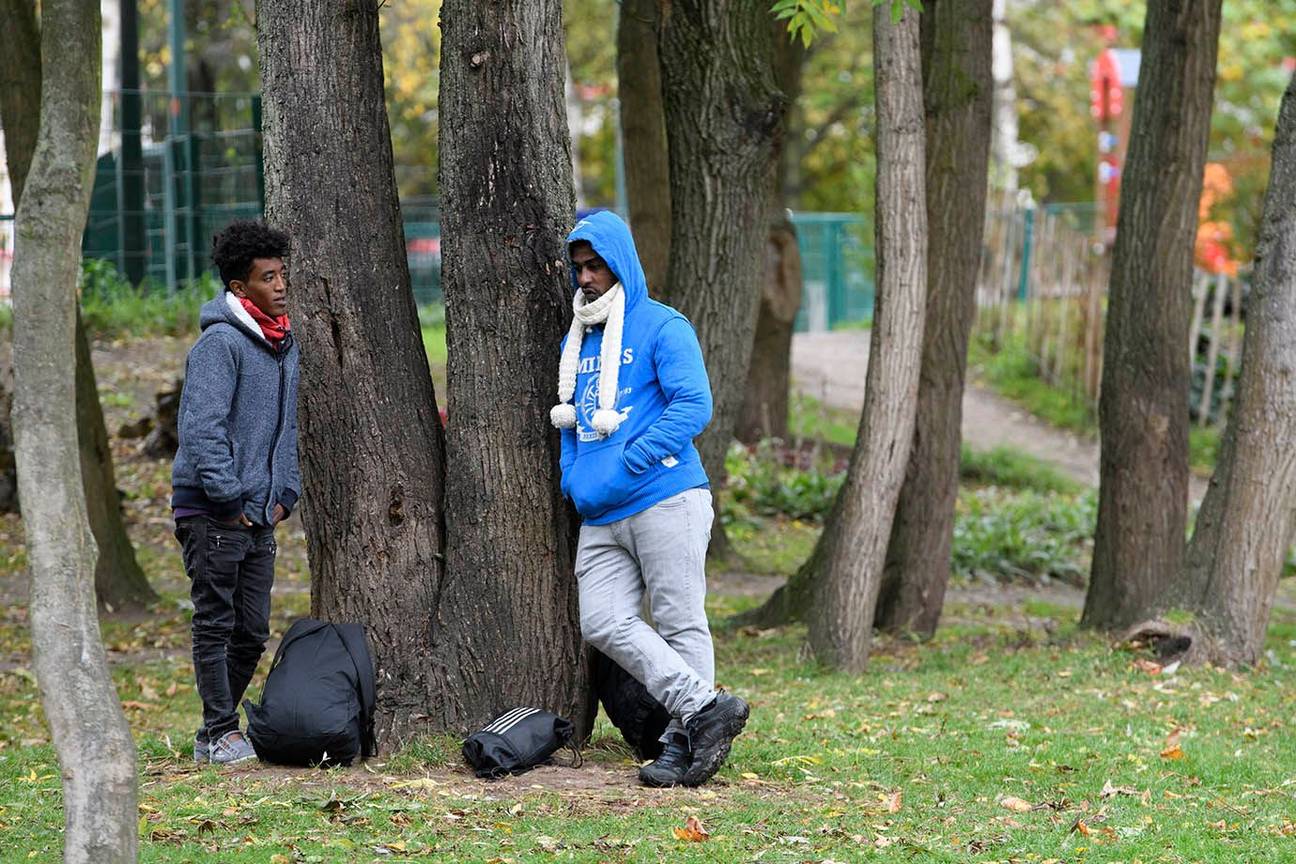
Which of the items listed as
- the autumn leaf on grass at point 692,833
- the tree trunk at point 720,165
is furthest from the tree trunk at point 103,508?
the autumn leaf on grass at point 692,833

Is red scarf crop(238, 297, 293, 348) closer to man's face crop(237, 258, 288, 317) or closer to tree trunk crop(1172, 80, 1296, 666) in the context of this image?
man's face crop(237, 258, 288, 317)

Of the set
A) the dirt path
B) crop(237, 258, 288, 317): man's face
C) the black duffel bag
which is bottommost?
the dirt path

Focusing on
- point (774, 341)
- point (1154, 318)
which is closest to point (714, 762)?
point (1154, 318)

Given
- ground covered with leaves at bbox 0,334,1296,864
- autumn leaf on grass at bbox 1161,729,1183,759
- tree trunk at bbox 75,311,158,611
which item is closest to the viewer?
ground covered with leaves at bbox 0,334,1296,864

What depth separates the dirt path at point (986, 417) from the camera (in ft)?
60.2

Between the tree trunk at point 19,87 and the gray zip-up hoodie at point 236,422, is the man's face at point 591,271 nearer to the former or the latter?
the gray zip-up hoodie at point 236,422

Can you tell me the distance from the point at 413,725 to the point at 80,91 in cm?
252

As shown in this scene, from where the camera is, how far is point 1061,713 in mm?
7285

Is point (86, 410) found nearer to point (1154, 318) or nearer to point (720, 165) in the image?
point (720, 165)

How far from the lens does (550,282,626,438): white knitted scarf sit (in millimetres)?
5434

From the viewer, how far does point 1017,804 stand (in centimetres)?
553

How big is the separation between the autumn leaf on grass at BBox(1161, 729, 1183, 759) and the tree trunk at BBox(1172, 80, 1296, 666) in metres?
1.73

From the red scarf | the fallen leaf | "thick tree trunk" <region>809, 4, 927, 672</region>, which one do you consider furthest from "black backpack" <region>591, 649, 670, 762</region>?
"thick tree trunk" <region>809, 4, 927, 672</region>

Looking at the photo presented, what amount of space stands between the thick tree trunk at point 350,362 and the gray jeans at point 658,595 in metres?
0.65
